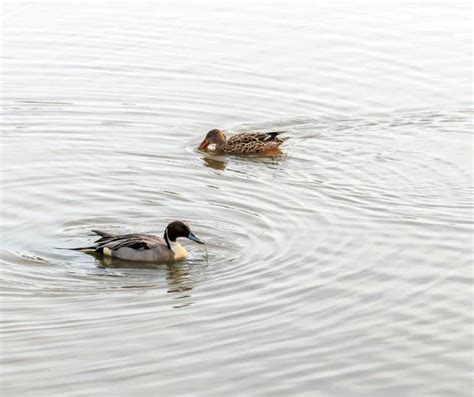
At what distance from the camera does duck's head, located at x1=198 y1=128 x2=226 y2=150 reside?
56.9ft

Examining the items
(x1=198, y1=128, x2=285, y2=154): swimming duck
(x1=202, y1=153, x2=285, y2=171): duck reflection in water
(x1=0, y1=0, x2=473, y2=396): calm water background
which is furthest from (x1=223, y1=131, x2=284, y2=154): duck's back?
(x1=0, y1=0, x2=473, y2=396): calm water background

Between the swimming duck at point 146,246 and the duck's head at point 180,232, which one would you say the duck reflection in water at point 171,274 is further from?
the duck's head at point 180,232

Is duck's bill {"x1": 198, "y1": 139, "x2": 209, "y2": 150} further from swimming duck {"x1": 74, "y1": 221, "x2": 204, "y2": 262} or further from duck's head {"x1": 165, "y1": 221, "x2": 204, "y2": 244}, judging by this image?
duck's head {"x1": 165, "y1": 221, "x2": 204, "y2": 244}

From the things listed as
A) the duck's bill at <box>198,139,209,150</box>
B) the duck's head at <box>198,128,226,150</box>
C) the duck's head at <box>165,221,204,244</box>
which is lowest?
the duck's head at <box>165,221,204,244</box>

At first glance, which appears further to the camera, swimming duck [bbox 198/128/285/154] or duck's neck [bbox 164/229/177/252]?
swimming duck [bbox 198/128/285/154]

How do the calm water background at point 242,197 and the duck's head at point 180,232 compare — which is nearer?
the calm water background at point 242,197

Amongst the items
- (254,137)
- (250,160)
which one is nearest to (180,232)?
(254,137)

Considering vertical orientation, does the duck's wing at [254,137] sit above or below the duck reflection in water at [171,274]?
above

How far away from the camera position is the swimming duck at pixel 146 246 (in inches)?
525

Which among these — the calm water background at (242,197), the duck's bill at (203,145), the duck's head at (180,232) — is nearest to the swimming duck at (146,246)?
the duck's head at (180,232)

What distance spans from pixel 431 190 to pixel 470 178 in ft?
2.21

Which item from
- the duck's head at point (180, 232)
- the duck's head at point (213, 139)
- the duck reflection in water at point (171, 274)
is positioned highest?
the duck's head at point (213, 139)

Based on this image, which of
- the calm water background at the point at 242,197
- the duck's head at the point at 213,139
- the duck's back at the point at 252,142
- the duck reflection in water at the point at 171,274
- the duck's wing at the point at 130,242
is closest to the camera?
the calm water background at the point at 242,197

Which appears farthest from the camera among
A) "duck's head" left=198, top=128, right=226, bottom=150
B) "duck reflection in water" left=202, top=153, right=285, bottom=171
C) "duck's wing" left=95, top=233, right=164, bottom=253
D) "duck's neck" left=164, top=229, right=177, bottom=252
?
"duck's head" left=198, top=128, right=226, bottom=150
